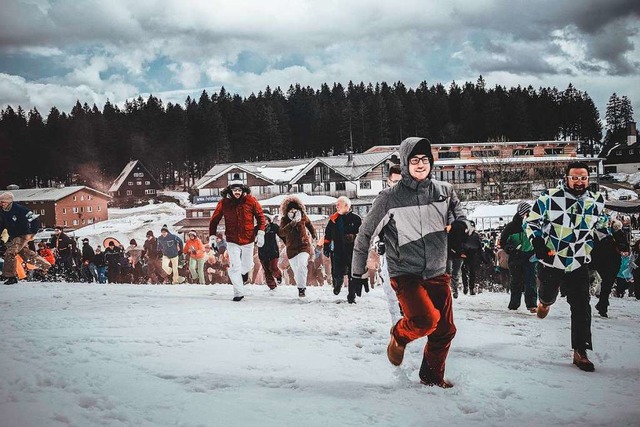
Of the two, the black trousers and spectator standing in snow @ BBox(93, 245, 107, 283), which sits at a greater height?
the black trousers

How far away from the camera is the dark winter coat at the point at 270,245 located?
7410 mm

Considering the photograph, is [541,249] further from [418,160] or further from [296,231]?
[296,231]

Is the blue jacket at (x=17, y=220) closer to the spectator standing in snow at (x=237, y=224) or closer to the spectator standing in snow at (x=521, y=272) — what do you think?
the spectator standing in snow at (x=237, y=224)

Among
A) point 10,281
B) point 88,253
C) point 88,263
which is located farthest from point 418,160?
point 88,263

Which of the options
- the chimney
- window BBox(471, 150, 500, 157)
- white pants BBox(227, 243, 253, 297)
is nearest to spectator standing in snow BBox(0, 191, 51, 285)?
white pants BBox(227, 243, 253, 297)

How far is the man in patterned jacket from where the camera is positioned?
3598 mm

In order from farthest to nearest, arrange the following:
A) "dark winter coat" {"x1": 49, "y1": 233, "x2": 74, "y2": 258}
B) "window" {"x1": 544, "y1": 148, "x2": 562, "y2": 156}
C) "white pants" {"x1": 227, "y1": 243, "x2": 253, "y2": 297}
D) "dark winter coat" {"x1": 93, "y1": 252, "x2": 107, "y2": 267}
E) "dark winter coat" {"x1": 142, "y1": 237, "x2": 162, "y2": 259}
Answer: "window" {"x1": 544, "y1": 148, "x2": 562, "y2": 156}, "dark winter coat" {"x1": 93, "y1": 252, "x2": 107, "y2": 267}, "dark winter coat" {"x1": 49, "y1": 233, "x2": 74, "y2": 258}, "dark winter coat" {"x1": 142, "y1": 237, "x2": 162, "y2": 259}, "white pants" {"x1": 227, "y1": 243, "x2": 253, "y2": 297}

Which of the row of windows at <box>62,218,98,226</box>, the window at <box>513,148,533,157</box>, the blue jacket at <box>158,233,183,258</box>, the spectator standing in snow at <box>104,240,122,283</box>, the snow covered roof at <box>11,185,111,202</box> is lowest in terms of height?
the spectator standing in snow at <box>104,240,122,283</box>

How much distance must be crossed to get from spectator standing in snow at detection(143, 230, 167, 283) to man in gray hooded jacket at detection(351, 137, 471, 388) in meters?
9.23

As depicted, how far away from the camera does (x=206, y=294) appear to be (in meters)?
6.74

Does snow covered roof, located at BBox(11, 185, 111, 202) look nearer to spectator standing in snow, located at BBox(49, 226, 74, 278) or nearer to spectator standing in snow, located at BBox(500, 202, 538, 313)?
spectator standing in snow, located at BBox(49, 226, 74, 278)

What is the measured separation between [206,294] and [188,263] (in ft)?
16.7

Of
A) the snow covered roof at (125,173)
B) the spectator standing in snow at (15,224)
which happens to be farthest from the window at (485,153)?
the spectator standing in snow at (15,224)

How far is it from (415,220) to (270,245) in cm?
472
